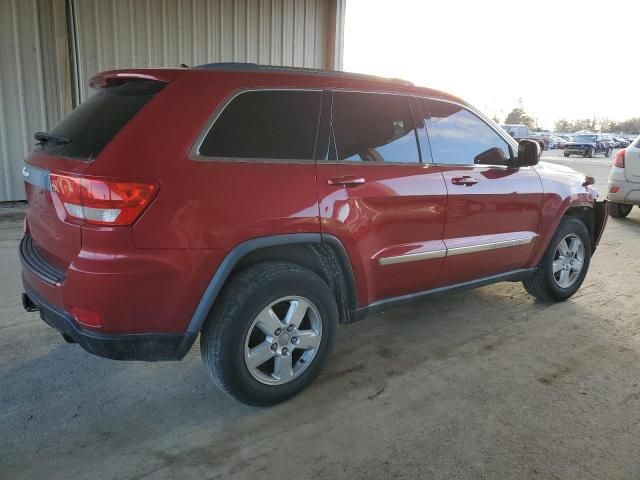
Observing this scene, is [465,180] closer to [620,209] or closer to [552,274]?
[552,274]

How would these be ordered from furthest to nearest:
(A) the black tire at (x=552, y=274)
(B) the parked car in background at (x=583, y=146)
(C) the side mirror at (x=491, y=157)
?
(B) the parked car in background at (x=583, y=146) < (A) the black tire at (x=552, y=274) < (C) the side mirror at (x=491, y=157)

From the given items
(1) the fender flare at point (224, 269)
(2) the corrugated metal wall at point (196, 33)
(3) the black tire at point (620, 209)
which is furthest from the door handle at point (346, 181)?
(3) the black tire at point (620, 209)

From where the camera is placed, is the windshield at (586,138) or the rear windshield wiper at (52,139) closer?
the rear windshield wiper at (52,139)

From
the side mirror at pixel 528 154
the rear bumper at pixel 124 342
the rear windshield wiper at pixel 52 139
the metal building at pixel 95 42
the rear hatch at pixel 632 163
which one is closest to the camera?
the rear bumper at pixel 124 342

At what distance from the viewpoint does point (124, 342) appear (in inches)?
96.3

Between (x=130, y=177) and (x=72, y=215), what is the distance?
356 mm

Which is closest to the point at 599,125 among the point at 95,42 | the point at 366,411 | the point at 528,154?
the point at 95,42

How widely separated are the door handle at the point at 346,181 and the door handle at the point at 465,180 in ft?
2.83

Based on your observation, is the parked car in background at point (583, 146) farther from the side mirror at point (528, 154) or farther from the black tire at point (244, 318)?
the black tire at point (244, 318)

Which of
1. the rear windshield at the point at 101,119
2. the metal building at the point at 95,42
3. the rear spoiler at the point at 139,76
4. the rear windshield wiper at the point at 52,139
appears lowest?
the rear windshield wiper at the point at 52,139

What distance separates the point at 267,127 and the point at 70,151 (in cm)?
100

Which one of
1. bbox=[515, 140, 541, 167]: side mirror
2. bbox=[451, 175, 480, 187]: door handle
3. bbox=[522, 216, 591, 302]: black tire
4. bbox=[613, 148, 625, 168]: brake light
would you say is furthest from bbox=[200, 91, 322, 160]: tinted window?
bbox=[613, 148, 625, 168]: brake light

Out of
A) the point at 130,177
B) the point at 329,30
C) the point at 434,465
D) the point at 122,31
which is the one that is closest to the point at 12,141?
the point at 122,31

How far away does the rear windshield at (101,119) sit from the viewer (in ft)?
8.18
